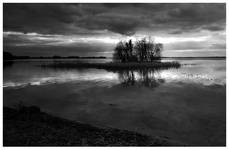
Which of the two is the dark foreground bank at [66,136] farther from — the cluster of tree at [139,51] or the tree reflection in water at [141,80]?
the cluster of tree at [139,51]

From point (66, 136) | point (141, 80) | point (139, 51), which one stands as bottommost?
point (66, 136)

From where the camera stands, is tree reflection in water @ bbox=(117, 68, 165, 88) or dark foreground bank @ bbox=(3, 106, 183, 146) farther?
tree reflection in water @ bbox=(117, 68, 165, 88)

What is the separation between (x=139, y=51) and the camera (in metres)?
69.5

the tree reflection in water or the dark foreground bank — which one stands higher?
the tree reflection in water

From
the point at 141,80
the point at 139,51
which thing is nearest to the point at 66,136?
the point at 141,80

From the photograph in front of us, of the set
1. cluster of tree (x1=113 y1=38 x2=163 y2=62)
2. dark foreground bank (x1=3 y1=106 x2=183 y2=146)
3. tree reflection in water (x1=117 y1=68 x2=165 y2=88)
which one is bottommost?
dark foreground bank (x1=3 y1=106 x2=183 y2=146)

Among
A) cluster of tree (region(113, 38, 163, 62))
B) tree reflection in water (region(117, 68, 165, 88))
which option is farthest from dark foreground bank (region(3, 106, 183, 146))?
cluster of tree (region(113, 38, 163, 62))

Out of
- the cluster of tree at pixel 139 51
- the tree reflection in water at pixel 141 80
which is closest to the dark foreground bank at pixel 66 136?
the tree reflection in water at pixel 141 80

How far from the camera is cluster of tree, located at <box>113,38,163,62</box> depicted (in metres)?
68.8

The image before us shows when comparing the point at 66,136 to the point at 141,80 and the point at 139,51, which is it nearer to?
the point at 141,80

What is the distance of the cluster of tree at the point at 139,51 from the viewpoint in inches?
2709

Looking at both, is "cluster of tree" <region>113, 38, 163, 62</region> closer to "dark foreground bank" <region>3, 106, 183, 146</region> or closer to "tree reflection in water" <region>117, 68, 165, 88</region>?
"tree reflection in water" <region>117, 68, 165, 88</region>

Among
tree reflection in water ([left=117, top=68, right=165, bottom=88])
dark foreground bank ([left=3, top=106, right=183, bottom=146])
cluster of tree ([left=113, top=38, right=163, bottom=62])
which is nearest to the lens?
dark foreground bank ([left=3, top=106, right=183, bottom=146])

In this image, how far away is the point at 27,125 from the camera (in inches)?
305
